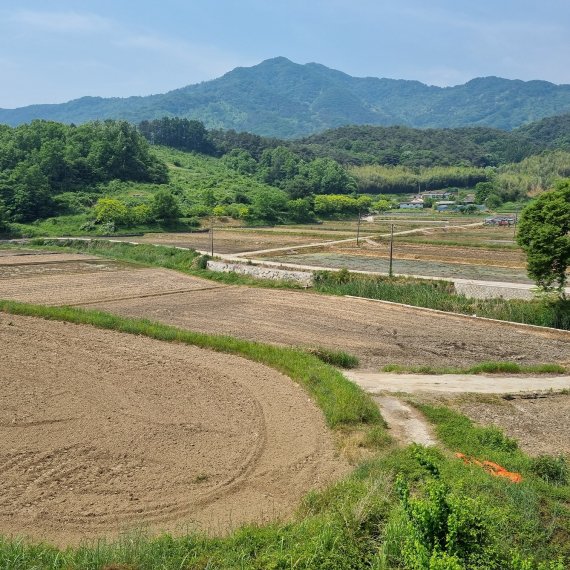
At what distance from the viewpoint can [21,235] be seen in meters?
59.8

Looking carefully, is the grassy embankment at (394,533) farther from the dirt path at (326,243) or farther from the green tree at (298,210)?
the green tree at (298,210)

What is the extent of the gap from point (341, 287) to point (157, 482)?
22665 millimetres

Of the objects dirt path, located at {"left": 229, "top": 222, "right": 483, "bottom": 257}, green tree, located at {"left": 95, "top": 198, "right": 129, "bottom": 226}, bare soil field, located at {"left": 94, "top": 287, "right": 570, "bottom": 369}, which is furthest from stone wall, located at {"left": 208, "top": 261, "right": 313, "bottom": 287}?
green tree, located at {"left": 95, "top": 198, "right": 129, "bottom": 226}

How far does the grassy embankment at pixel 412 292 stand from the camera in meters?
24.8

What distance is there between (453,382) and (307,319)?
383 inches

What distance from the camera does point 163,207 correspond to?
67688mm

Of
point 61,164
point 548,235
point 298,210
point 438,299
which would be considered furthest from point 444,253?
point 61,164

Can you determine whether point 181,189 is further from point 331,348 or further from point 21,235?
point 331,348

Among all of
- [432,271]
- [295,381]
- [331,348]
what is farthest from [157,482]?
[432,271]

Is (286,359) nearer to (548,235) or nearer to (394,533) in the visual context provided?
(394,533)

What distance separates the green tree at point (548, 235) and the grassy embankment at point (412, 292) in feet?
4.04

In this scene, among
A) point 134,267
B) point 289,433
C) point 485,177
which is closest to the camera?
point 289,433

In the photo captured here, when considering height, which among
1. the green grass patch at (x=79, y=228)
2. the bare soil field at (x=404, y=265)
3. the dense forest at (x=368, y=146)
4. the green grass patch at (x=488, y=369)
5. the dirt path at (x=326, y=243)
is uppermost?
the dense forest at (x=368, y=146)

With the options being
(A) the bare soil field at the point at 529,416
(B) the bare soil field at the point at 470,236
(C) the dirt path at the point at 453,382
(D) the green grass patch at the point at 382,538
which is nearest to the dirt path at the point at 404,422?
(C) the dirt path at the point at 453,382
